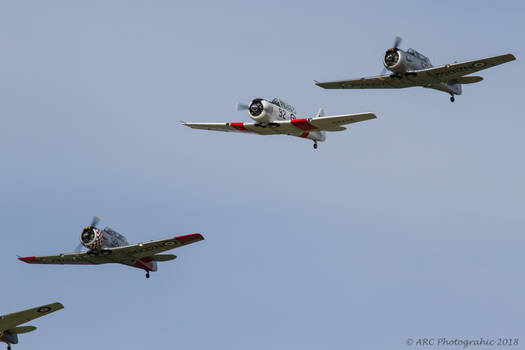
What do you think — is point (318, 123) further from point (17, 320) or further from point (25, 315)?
point (17, 320)

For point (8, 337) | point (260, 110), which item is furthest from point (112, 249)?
point (260, 110)

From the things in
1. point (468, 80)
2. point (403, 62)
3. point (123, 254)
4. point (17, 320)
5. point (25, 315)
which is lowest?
point (17, 320)

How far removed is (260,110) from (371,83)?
30.2 ft

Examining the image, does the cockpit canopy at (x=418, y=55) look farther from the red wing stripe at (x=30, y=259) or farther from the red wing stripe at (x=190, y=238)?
the red wing stripe at (x=30, y=259)

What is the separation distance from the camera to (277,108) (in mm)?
44156

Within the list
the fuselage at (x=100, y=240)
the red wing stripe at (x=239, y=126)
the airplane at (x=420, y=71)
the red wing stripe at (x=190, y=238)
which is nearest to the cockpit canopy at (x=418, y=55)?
the airplane at (x=420, y=71)

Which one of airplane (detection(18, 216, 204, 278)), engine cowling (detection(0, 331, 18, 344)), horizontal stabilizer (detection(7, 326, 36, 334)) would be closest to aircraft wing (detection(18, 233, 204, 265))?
airplane (detection(18, 216, 204, 278))

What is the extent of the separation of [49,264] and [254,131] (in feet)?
59.8

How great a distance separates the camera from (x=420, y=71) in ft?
151

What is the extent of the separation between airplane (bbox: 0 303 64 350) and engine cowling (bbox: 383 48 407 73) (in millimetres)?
25548

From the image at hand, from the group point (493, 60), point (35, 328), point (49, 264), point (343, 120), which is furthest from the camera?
point (49, 264)

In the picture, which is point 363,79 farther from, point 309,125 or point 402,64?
point 309,125

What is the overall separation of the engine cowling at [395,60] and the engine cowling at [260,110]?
326 inches

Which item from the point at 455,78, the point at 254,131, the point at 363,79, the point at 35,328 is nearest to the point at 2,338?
the point at 35,328
